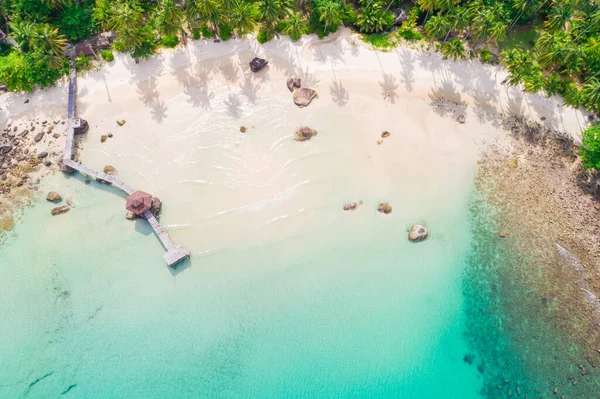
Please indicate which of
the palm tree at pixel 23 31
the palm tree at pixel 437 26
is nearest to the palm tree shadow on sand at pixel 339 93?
the palm tree at pixel 437 26

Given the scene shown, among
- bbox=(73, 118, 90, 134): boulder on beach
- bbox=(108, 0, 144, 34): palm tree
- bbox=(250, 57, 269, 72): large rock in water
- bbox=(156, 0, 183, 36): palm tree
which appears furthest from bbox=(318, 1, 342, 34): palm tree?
bbox=(73, 118, 90, 134): boulder on beach

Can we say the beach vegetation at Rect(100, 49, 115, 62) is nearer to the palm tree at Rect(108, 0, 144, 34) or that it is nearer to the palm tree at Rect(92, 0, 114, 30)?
the palm tree at Rect(92, 0, 114, 30)

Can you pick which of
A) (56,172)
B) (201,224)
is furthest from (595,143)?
(56,172)

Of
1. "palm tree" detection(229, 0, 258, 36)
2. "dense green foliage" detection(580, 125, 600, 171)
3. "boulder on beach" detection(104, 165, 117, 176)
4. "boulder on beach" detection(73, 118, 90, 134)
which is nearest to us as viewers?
"dense green foliage" detection(580, 125, 600, 171)

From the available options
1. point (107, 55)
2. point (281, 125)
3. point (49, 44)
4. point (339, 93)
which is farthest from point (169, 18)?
point (339, 93)

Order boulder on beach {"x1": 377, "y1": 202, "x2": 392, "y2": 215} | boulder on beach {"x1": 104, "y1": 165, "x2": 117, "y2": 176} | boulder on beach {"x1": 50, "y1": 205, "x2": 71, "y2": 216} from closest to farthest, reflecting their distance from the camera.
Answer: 1. boulder on beach {"x1": 50, "y1": 205, "x2": 71, "y2": 216}
2. boulder on beach {"x1": 377, "y1": 202, "x2": 392, "y2": 215}
3. boulder on beach {"x1": 104, "y1": 165, "x2": 117, "y2": 176}

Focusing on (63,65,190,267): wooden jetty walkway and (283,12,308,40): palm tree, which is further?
(283,12,308,40): palm tree

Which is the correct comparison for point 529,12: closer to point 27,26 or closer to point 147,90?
point 147,90
